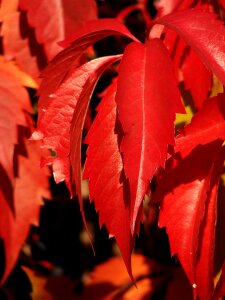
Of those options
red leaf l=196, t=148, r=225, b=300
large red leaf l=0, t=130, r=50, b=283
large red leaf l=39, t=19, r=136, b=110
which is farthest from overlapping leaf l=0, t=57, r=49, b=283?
red leaf l=196, t=148, r=225, b=300

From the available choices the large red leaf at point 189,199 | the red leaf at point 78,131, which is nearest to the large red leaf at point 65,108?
the red leaf at point 78,131

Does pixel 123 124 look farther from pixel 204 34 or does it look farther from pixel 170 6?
pixel 170 6

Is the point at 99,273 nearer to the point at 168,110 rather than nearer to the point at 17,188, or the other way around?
the point at 17,188

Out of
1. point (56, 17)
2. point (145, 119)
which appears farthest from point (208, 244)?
point (56, 17)

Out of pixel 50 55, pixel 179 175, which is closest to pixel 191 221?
pixel 179 175

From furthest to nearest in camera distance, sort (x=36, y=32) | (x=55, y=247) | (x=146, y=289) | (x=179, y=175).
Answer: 1. (x=55, y=247)
2. (x=146, y=289)
3. (x=36, y=32)
4. (x=179, y=175)

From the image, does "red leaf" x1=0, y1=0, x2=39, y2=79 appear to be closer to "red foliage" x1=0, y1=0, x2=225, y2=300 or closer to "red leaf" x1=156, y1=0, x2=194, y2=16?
"red foliage" x1=0, y1=0, x2=225, y2=300
